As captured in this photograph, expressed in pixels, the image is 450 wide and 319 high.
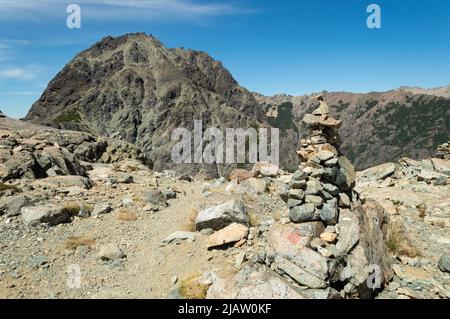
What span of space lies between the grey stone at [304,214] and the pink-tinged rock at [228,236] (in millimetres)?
2405

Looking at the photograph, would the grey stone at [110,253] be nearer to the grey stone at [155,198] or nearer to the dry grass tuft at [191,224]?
the dry grass tuft at [191,224]

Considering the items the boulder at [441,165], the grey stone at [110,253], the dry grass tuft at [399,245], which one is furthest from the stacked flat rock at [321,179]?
the boulder at [441,165]

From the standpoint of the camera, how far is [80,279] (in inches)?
534

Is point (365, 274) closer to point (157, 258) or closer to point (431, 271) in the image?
point (431, 271)

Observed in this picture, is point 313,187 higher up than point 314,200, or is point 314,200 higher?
point 313,187

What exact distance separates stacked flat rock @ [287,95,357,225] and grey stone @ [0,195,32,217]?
45.0ft

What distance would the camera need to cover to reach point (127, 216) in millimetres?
20109

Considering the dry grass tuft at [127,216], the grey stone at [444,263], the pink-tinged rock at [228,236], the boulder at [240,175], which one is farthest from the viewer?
the boulder at [240,175]

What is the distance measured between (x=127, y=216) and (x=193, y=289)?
9.00 m

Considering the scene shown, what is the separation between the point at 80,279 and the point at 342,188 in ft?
36.9

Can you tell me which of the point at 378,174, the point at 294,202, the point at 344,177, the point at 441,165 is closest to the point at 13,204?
Answer: the point at 294,202

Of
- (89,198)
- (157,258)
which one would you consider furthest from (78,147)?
(157,258)

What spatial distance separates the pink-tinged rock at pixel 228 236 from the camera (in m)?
15.2

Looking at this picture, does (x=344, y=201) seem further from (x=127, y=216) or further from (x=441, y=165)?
(x=441, y=165)
